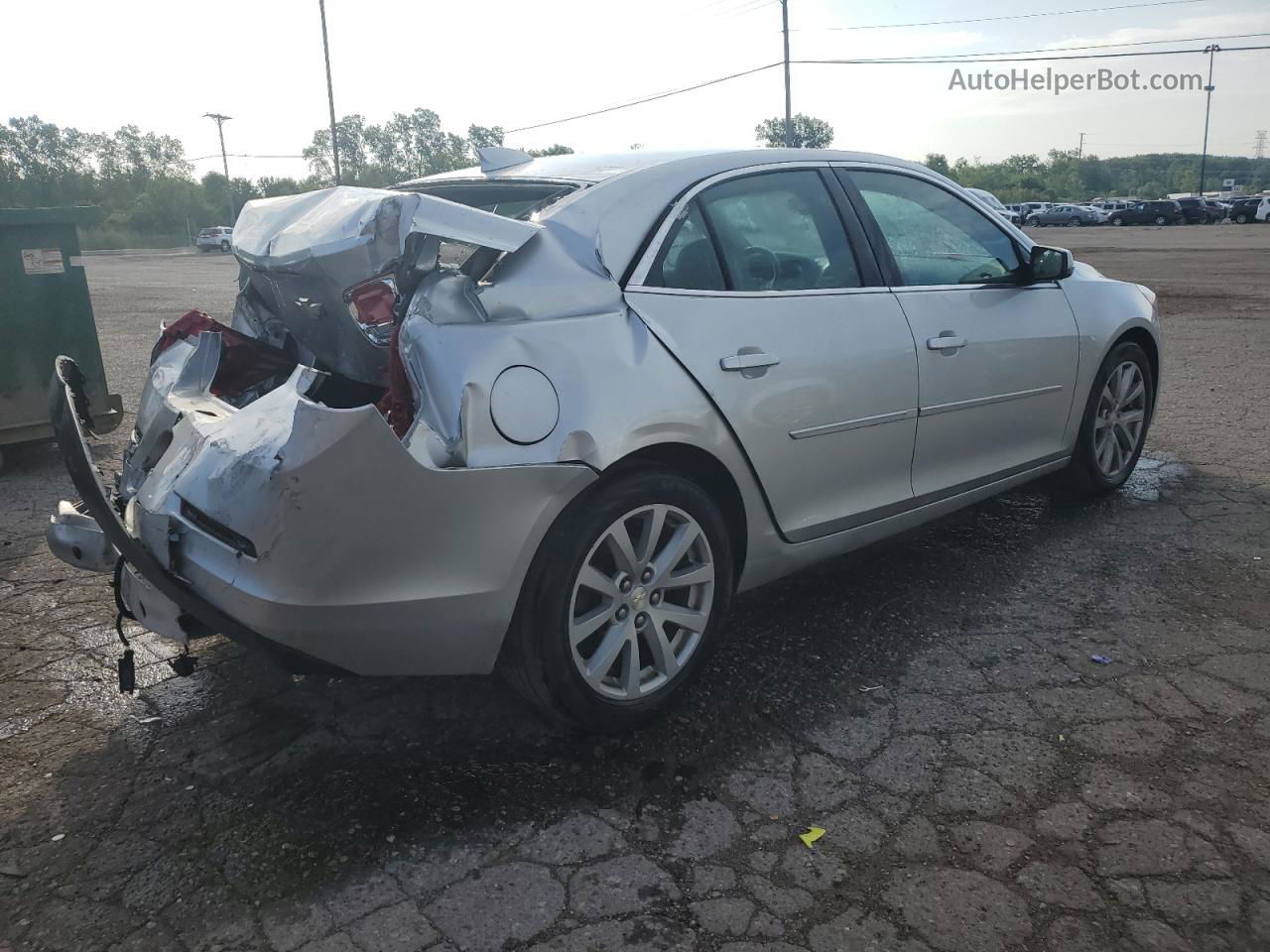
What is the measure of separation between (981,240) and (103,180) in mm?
93437

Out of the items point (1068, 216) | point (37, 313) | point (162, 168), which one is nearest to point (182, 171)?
point (162, 168)

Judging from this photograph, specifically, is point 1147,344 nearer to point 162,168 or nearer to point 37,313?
point 37,313

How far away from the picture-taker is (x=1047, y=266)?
414cm

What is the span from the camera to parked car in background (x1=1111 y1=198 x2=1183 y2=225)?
4750 centimetres

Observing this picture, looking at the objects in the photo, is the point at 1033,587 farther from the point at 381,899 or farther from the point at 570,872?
the point at 381,899

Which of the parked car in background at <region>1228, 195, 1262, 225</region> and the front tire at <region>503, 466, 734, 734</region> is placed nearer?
Answer: the front tire at <region>503, 466, 734, 734</region>

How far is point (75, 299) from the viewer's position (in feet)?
19.9

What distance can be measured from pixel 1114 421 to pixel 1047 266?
1.09 meters

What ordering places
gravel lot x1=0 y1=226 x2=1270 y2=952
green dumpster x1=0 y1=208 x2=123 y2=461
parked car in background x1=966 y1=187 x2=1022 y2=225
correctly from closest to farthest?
gravel lot x1=0 y1=226 x2=1270 y2=952
parked car in background x1=966 y1=187 x2=1022 y2=225
green dumpster x1=0 y1=208 x2=123 y2=461

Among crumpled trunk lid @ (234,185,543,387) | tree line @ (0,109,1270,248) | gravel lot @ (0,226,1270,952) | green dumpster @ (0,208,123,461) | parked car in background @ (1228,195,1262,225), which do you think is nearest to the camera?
gravel lot @ (0,226,1270,952)

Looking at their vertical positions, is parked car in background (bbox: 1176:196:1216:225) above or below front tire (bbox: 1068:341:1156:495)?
below

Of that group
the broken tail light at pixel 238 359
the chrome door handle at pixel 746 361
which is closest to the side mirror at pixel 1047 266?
the chrome door handle at pixel 746 361

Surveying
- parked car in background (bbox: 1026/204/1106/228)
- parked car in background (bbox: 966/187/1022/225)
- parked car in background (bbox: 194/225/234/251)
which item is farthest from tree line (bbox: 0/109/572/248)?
parked car in background (bbox: 966/187/1022/225)

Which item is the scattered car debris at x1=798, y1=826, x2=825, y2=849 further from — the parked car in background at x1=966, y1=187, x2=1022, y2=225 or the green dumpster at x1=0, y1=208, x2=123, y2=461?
the green dumpster at x1=0, y1=208, x2=123, y2=461
